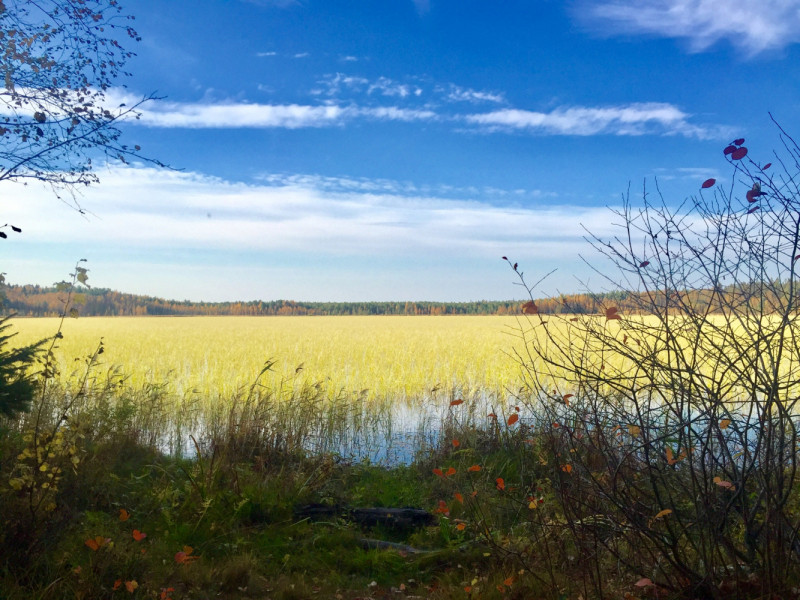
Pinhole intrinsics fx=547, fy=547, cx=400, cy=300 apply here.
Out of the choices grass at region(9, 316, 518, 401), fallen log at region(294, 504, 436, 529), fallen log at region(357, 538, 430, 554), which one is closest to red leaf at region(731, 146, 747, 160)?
fallen log at region(357, 538, 430, 554)

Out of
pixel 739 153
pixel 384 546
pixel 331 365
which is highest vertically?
pixel 739 153

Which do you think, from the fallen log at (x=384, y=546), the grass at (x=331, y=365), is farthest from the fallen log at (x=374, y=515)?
the grass at (x=331, y=365)

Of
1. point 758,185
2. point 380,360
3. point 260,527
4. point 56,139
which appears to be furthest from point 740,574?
point 380,360

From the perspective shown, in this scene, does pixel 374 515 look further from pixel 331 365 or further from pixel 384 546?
pixel 331 365

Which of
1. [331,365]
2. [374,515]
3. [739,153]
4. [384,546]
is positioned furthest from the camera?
Answer: [331,365]

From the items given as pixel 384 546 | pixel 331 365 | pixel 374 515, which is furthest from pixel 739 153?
pixel 331 365

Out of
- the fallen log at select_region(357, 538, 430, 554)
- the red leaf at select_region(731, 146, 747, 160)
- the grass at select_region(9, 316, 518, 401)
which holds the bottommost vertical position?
the fallen log at select_region(357, 538, 430, 554)

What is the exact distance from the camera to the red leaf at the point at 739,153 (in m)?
3.08

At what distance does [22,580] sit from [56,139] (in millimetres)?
3524

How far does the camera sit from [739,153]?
3098 mm

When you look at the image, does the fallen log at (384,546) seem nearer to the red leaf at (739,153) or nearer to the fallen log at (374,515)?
the fallen log at (374,515)

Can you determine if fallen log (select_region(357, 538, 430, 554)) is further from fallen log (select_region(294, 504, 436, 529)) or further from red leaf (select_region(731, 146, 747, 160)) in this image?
red leaf (select_region(731, 146, 747, 160))

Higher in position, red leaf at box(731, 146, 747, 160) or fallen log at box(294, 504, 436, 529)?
red leaf at box(731, 146, 747, 160)

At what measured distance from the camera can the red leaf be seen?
10.1 ft
